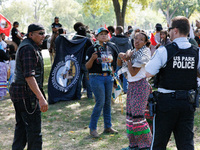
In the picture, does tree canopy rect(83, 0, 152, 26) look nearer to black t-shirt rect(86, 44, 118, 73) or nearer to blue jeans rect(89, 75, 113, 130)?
Result: black t-shirt rect(86, 44, 118, 73)

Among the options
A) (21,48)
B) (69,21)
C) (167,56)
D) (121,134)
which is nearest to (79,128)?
(121,134)

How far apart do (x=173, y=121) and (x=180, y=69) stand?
62cm

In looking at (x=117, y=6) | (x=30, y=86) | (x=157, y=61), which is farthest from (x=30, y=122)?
(x=117, y=6)

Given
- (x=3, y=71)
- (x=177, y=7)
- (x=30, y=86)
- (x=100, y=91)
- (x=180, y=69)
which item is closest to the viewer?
(x=180, y=69)

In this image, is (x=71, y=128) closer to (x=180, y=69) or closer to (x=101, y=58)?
(x=101, y=58)

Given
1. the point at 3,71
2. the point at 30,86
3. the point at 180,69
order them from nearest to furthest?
the point at 180,69
the point at 30,86
the point at 3,71

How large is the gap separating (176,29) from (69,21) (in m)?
82.4

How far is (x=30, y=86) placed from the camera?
368 cm

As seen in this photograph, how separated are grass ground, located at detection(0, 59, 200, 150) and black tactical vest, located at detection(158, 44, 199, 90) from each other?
1951mm

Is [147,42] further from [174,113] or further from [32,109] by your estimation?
[32,109]

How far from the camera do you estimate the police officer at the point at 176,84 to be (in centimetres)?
332

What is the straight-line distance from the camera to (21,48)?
374 centimetres

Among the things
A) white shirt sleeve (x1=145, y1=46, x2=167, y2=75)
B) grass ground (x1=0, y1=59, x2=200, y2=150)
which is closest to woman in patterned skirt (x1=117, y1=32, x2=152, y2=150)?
grass ground (x1=0, y1=59, x2=200, y2=150)

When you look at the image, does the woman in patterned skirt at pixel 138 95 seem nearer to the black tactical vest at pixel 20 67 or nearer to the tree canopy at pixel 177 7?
the black tactical vest at pixel 20 67
